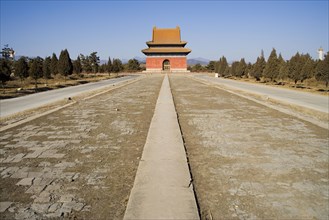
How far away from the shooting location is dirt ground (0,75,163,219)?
9.90 ft

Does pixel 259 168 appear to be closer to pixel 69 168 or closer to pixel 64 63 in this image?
pixel 69 168

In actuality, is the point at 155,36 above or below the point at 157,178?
above

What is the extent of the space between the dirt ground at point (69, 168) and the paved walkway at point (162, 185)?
0.49 ft

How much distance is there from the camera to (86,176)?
3.88m

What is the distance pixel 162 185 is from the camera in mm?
3518

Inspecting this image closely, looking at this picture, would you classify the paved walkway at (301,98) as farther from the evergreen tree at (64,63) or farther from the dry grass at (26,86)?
the evergreen tree at (64,63)

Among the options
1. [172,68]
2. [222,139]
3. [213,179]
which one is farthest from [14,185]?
[172,68]

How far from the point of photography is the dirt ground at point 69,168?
3018 millimetres

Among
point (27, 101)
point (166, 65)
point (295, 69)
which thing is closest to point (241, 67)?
point (295, 69)

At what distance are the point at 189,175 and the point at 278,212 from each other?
1.27 metres

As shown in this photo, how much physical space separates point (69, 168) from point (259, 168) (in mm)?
2954

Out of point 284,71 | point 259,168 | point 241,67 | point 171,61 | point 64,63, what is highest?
point 171,61

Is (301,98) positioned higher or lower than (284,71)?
lower

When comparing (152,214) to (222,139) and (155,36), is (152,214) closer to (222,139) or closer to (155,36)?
(222,139)
